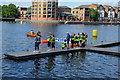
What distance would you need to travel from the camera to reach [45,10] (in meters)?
180

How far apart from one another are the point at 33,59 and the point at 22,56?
162 centimetres

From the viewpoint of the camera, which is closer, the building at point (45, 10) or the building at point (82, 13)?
the building at point (45, 10)

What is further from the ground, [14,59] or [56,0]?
[56,0]

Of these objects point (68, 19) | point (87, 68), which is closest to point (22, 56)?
point (87, 68)

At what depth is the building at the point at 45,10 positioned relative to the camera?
178375 millimetres

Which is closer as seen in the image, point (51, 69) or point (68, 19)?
point (51, 69)

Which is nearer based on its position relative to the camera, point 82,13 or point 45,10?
point 45,10

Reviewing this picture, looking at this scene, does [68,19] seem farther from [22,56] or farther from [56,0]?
[22,56]

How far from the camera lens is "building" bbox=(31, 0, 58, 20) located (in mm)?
178375

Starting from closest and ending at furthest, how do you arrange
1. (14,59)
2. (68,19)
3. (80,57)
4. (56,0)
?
(14,59), (80,57), (56,0), (68,19)

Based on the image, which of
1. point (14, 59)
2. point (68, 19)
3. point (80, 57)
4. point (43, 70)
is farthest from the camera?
point (68, 19)

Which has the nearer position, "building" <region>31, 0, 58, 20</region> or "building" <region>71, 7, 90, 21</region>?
"building" <region>31, 0, 58, 20</region>

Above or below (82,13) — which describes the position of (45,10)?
above

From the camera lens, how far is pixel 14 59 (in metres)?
26.0
